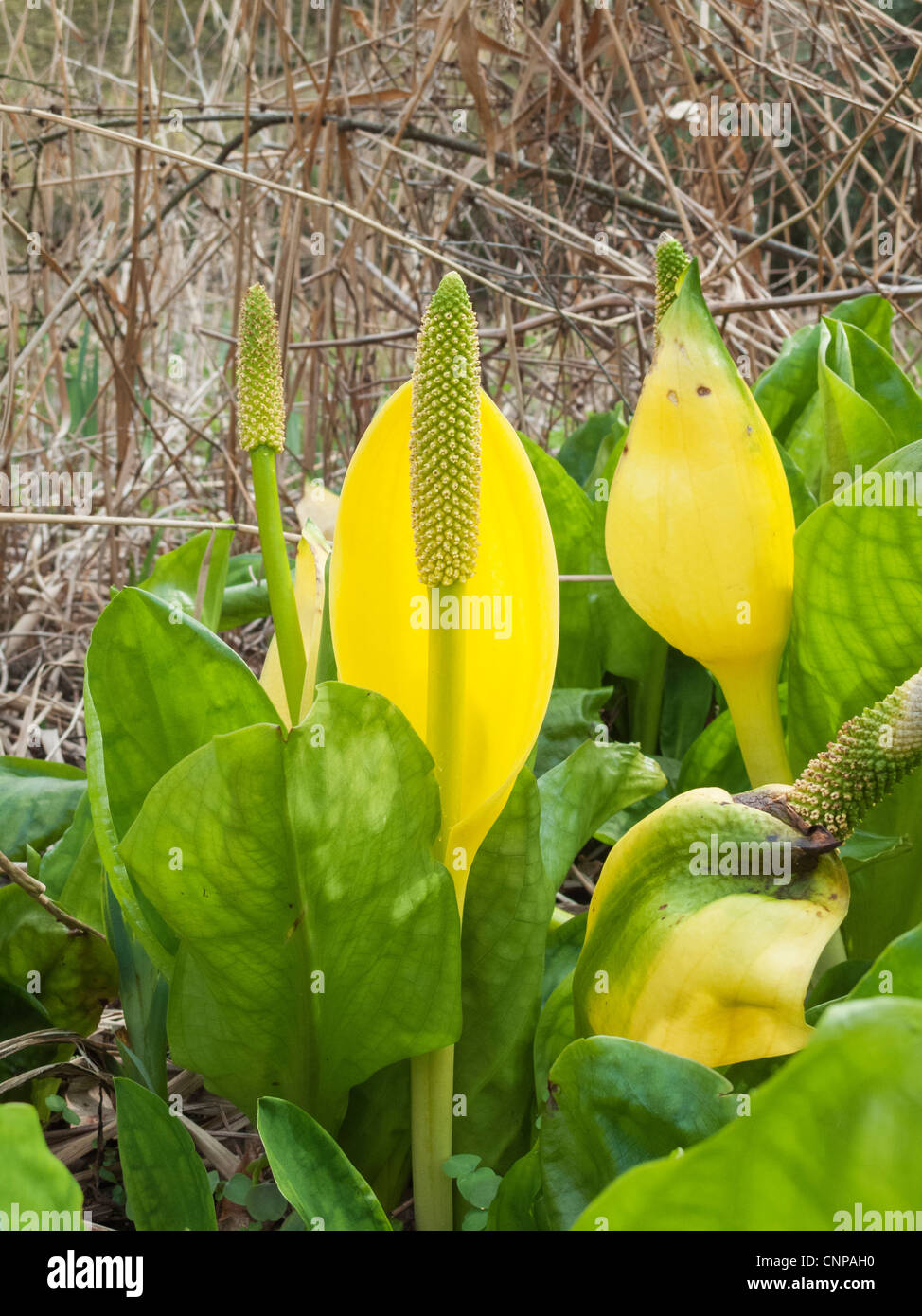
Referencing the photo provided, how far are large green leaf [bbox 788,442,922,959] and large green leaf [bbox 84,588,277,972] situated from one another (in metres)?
0.25

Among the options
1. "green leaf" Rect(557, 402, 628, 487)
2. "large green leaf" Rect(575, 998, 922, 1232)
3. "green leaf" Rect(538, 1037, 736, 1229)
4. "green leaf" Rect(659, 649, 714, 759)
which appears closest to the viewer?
"large green leaf" Rect(575, 998, 922, 1232)

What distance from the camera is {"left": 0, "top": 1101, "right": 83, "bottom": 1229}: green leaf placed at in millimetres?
288

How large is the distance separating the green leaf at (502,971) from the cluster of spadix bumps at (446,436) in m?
0.12

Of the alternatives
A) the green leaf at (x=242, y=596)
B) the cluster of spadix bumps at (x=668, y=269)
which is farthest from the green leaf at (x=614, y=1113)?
the green leaf at (x=242, y=596)

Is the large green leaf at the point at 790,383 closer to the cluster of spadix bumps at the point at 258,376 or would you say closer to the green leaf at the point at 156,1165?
the cluster of spadix bumps at the point at 258,376

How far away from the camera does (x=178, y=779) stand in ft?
1.28

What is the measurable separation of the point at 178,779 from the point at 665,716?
0.50 m

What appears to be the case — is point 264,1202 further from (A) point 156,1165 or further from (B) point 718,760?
(B) point 718,760

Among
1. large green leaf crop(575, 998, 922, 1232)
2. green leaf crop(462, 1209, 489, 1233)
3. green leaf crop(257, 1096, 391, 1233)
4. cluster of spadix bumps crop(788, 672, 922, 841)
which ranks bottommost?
green leaf crop(462, 1209, 489, 1233)

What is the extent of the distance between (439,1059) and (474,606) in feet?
0.61

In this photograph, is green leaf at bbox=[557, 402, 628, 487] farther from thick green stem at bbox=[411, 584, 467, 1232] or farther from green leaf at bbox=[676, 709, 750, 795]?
thick green stem at bbox=[411, 584, 467, 1232]

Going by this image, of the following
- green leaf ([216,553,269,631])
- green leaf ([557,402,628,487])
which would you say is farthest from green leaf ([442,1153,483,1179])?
green leaf ([557,402,628,487])

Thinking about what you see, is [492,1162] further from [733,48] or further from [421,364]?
[733,48]

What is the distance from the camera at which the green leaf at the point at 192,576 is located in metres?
0.67
